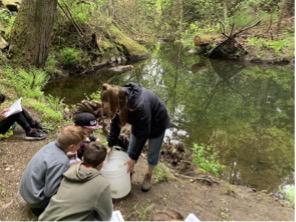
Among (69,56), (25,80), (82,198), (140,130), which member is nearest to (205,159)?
(140,130)

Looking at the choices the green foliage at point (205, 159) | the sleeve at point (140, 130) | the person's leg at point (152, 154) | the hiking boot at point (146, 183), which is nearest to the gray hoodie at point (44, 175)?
the sleeve at point (140, 130)

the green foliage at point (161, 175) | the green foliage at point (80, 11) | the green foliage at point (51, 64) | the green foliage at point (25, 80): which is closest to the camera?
the green foliage at point (161, 175)

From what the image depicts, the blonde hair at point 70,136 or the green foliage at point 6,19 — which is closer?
the blonde hair at point 70,136

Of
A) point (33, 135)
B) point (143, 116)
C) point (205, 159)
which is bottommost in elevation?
point (205, 159)

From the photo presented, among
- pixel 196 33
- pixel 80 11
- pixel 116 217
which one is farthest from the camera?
pixel 196 33

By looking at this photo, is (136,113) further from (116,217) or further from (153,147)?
(116,217)

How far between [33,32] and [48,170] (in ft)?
22.6

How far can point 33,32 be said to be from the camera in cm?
1043

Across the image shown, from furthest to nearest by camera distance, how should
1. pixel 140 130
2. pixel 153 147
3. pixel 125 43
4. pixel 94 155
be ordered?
pixel 125 43
pixel 153 147
pixel 140 130
pixel 94 155

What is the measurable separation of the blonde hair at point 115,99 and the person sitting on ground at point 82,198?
2.16 ft

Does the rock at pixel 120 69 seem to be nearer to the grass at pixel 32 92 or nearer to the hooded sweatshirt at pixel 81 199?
the grass at pixel 32 92

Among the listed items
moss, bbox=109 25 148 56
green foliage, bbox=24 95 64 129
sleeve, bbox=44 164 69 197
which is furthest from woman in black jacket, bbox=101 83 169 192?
moss, bbox=109 25 148 56

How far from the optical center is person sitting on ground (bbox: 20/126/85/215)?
168 inches

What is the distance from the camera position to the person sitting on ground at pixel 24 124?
643cm
